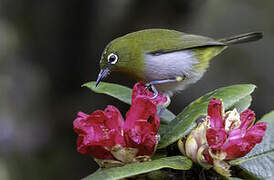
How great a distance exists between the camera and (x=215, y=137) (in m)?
1.64

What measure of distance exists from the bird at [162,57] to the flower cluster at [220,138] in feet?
3.48

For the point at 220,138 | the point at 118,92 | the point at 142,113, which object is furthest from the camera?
the point at 118,92

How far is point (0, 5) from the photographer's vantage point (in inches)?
245

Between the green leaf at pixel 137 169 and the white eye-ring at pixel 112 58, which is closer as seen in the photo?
the green leaf at pixel 137 169

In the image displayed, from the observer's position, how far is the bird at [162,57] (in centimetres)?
290

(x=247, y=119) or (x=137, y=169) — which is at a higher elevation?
(x=247, y=119)

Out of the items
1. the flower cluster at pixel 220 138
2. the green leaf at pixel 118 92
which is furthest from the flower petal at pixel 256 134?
the green leaf at pixel 118 92

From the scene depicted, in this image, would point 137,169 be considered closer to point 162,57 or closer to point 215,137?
point 215,137

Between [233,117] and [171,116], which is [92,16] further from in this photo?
[233,117]

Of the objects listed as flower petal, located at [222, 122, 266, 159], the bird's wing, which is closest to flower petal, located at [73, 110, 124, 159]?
flower petal, located at [222, 122, 266, 159]

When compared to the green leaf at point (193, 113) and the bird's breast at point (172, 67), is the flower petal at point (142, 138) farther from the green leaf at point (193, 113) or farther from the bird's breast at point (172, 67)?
the bird's breast at point (172, 67)

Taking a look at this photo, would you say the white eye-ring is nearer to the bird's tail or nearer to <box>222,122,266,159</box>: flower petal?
the bird's tail

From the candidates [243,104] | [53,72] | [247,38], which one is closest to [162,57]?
[247,38]

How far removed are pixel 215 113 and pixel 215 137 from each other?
0.34ft
